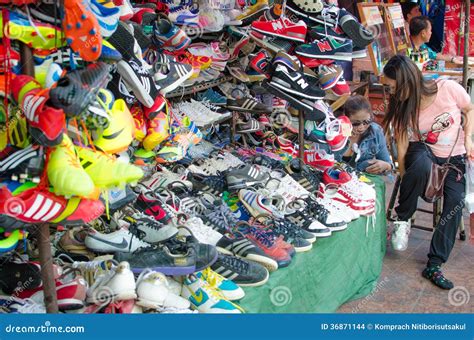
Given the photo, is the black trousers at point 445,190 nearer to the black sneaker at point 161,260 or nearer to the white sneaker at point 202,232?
the white sneaker at point 202,232

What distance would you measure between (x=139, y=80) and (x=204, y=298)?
0.71 metres

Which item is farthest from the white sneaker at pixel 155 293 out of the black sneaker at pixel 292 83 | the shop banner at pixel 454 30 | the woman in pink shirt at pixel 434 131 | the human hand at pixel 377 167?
the shop banner at pixel 454 30

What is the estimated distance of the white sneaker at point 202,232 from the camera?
257 cm

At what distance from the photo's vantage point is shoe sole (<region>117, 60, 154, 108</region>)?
207 centimetres

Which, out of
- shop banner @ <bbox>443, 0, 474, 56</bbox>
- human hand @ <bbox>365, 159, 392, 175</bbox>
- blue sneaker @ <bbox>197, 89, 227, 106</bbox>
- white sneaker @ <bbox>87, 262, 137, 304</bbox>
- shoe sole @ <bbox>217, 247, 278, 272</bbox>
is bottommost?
shop banner @ <bbox>443, 0, 474, 56</bbox>

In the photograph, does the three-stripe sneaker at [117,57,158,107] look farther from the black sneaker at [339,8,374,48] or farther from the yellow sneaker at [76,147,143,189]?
the black sneaker at [339,8,374,48]

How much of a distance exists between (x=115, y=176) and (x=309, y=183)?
76.4 inches

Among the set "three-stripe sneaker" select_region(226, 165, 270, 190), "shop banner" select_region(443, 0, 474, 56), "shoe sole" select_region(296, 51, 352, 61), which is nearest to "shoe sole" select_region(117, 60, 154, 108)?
"three-stripe sneaker" select_region(226, 165, 270, 190)

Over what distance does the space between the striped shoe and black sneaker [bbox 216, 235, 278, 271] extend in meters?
1.24

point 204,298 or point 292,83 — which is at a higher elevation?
point 292,83

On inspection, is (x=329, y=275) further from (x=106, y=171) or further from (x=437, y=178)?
(x=106, y=171)

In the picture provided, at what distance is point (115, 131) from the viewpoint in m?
1.78

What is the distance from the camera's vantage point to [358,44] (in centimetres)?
340

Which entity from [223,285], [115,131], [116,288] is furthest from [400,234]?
[115,131]
